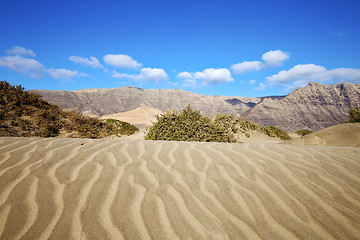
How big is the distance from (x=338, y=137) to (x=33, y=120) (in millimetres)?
10618

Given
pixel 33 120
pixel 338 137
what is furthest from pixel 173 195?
pixel 33 120

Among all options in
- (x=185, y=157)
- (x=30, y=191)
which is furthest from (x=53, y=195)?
(x=185, y=157)

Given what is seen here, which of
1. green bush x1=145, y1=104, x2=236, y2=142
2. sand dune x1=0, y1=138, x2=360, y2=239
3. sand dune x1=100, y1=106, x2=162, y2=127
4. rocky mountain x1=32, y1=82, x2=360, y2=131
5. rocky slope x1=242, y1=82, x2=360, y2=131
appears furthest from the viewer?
sand dune x1=100, y1=106, x2=162, y2=127

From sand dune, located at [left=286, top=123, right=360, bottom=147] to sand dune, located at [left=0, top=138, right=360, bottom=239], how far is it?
3.05m

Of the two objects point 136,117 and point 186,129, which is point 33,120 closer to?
point 186,129

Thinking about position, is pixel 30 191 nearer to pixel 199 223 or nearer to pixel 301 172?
pixel 199 223

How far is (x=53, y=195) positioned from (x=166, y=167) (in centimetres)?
117

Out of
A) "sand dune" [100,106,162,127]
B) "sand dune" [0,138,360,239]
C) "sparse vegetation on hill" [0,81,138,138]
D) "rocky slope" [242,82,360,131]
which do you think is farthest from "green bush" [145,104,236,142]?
"rocky slope" [242,82,360,131]

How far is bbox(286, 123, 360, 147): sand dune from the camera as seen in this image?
479 cm

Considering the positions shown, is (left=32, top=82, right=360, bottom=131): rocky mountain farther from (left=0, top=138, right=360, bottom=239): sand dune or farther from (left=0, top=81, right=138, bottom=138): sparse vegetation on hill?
(left=0, top=138, right=360, bottom=239): sand dune

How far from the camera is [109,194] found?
1688 mm

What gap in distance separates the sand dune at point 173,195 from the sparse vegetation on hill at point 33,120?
15.5ft

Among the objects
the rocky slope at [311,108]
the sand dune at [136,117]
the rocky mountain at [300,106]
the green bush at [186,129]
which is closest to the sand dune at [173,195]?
the green bush at [186,129]

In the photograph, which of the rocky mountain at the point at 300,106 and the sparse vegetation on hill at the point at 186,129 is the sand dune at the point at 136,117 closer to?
the rocky mountain at the point at 300,106
